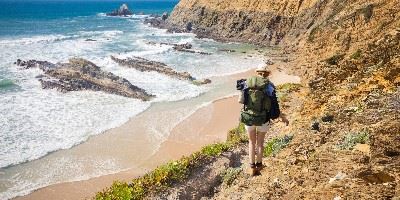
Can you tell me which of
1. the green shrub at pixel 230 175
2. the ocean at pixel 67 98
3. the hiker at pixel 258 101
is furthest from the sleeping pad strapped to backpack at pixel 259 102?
the green shrub at pixel 230 175

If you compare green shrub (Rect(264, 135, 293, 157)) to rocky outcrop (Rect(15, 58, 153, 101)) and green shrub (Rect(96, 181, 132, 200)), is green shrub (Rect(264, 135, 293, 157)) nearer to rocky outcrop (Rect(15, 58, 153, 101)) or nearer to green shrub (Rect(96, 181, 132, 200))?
green shrub (Rect(96, 181, 132, 200))

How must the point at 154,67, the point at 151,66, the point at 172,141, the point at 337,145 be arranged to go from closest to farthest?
the point at 337,145, the point at 172,141, the point at 154,67, the point at 151,66

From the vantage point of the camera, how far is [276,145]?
992 cm

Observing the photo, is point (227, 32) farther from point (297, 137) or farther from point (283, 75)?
point (297, 137)

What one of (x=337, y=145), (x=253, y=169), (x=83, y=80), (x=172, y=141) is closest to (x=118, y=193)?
(x=253, y=169)

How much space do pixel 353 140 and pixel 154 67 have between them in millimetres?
30370

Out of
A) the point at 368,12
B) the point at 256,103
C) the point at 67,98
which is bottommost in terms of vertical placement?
the point at 67,98

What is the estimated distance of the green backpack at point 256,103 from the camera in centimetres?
705

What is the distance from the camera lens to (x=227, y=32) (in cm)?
6219

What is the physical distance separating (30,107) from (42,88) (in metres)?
5.39

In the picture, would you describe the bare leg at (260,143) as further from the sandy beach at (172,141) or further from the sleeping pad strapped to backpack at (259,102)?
the sandy beach at (172,141)

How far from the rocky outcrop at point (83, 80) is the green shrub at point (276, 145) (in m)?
17.6

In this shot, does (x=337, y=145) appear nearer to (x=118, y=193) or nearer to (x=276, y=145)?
(x=276, y=145)

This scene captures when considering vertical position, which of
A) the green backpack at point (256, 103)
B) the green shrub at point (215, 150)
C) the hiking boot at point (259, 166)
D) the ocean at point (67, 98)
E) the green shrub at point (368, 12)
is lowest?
the ocean at point (67, 98)
